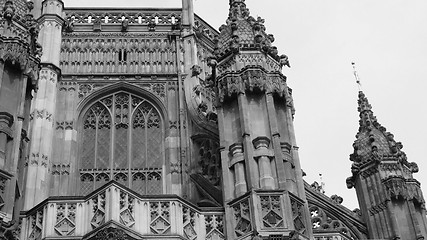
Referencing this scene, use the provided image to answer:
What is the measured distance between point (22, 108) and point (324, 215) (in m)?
6.68

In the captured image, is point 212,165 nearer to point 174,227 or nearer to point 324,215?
point 324,215

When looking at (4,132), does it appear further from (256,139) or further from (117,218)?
(256,139)

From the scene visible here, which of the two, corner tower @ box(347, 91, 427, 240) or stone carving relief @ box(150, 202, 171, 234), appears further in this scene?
corner tower @ box(347, 91, 427, 240)

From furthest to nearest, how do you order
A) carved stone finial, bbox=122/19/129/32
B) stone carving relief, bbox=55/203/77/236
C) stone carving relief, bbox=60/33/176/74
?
carved stone finial, bbox=122/19/129/32
stone carving relief, bbox=60/33/176/74
stone carving relief, bbox=55/203/77/236

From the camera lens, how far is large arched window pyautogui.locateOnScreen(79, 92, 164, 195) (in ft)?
60.8

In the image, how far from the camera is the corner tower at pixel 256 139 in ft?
44.1

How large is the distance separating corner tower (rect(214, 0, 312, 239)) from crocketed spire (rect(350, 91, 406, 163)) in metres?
2.60

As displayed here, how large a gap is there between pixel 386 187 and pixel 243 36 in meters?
4.56

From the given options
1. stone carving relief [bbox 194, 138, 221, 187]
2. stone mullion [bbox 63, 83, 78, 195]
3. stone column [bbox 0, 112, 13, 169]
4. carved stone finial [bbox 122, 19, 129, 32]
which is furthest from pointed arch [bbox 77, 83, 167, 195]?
stone column [bbox 0, 112, 13, 169]

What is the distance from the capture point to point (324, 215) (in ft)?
52.5

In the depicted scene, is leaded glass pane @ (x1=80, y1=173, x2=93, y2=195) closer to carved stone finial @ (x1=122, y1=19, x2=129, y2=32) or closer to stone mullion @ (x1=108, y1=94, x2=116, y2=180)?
stone mullion @ (x1=108, y1=94, x2=116, y2=180)

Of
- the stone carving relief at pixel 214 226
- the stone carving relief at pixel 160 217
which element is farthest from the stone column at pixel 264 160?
the stone carving relief at pixel 160 217

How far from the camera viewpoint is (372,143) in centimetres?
1731

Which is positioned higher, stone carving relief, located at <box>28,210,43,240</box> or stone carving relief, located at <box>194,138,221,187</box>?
stone carving relief, located at <box>194,138,221,187</box>
